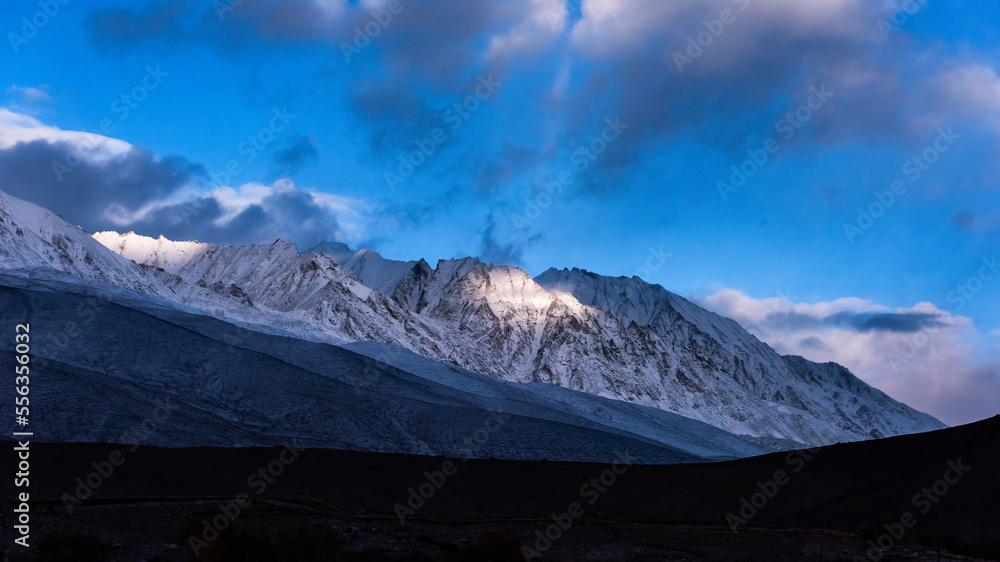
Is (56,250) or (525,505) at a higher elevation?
(56,250)

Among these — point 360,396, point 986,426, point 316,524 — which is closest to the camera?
point 316,524

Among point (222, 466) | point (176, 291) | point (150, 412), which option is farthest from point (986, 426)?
point (176, 291)

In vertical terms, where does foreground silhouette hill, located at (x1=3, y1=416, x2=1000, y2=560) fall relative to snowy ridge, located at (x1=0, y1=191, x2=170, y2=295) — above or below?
below

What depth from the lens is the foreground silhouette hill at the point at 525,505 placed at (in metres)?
27.4

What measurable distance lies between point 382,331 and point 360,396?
118 m

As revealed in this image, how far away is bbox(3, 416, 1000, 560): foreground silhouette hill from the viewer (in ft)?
90.0

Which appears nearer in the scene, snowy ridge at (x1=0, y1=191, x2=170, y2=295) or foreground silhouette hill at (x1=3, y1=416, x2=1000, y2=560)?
foreground silhouette hill at (x1=3, y1=416, x2=1000, y2=560)

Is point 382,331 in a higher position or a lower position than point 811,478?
higher

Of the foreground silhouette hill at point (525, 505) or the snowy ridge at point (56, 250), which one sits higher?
the snowy ridge at point (56, 250)

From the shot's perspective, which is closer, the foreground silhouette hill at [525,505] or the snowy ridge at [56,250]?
the foreground silhouette hill at [525,505]

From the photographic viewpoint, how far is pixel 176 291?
172625 millimetres

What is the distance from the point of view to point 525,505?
40531 mm

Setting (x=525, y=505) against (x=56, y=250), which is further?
(x=56, y=250)

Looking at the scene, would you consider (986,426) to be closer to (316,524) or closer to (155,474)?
(316,524)
